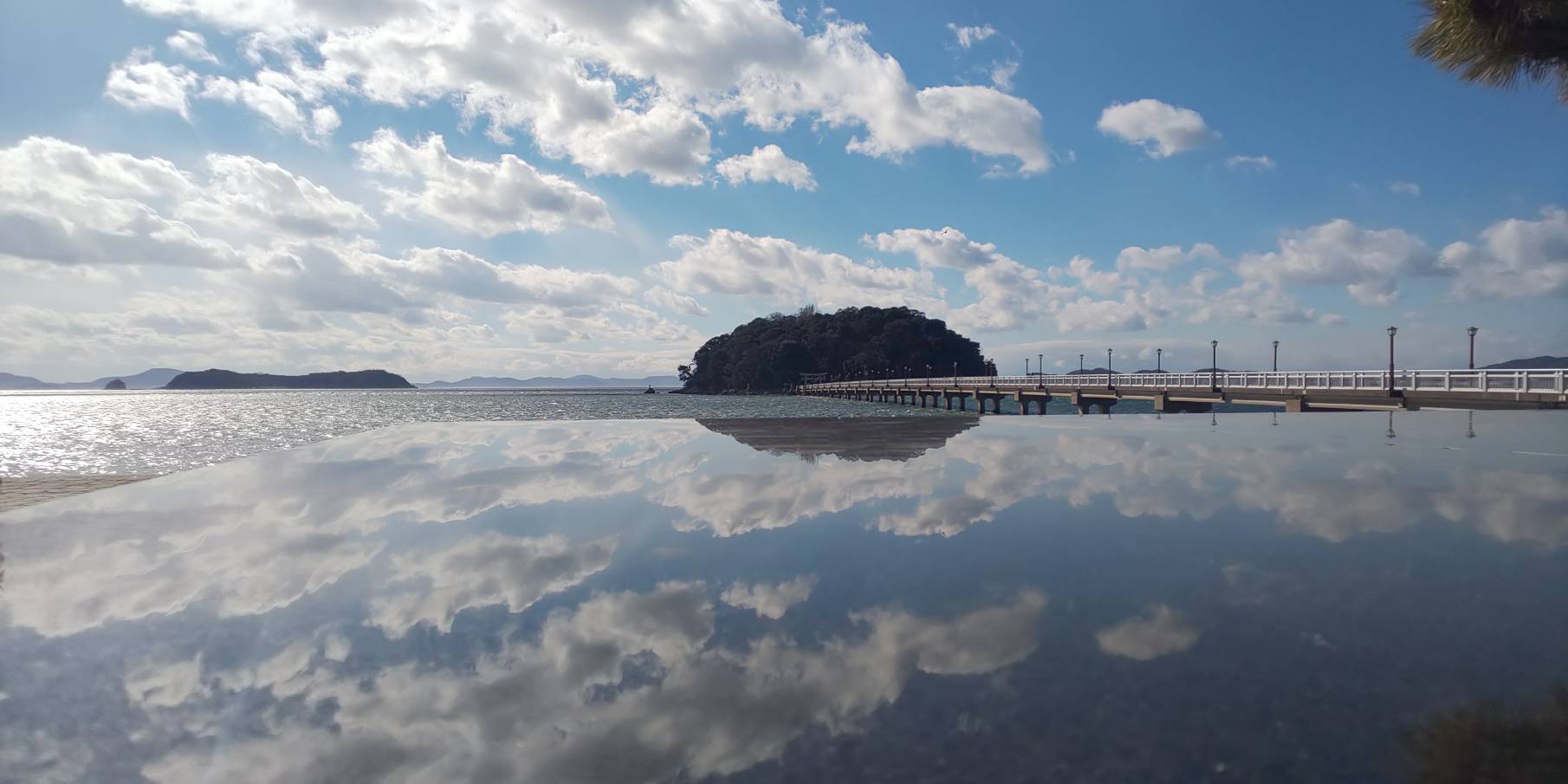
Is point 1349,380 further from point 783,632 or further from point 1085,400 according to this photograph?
point 783,632

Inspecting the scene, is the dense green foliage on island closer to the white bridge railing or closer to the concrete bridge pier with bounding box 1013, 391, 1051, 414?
the concrete bridge pier with bounding box 1013, 391, 1051, 414

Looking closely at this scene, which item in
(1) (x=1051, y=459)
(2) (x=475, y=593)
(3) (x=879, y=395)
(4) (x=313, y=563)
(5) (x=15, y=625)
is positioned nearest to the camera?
(5) (x=15, y=625)

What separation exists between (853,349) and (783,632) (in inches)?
6573

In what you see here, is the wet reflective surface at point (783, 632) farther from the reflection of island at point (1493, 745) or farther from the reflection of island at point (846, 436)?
the reflection of island at point (846, 436)

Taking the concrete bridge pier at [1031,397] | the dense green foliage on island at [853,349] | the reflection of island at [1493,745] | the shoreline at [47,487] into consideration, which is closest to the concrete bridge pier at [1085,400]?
the concrete bridge pier at [1031,397]

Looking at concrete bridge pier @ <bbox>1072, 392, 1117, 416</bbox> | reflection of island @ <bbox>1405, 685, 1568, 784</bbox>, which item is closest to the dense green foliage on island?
concrete bridge pier @ <bbox>1072, 392, 1117, 416</bbox>

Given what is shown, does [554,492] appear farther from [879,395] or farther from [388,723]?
[879,395]

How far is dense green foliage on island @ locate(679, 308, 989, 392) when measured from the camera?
526ft

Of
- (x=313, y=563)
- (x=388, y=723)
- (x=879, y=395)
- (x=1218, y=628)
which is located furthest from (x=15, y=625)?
(x=879, y=395)

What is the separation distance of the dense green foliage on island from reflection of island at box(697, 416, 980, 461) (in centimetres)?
12217

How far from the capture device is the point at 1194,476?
1186 cm

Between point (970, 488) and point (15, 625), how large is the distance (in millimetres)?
9560

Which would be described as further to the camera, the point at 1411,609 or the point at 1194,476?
the point at 1194,476

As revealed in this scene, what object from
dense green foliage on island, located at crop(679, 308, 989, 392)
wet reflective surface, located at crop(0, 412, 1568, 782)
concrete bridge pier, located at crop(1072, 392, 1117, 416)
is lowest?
concrete bridge pier, located at crop(1072, 392, 1117, 416)
